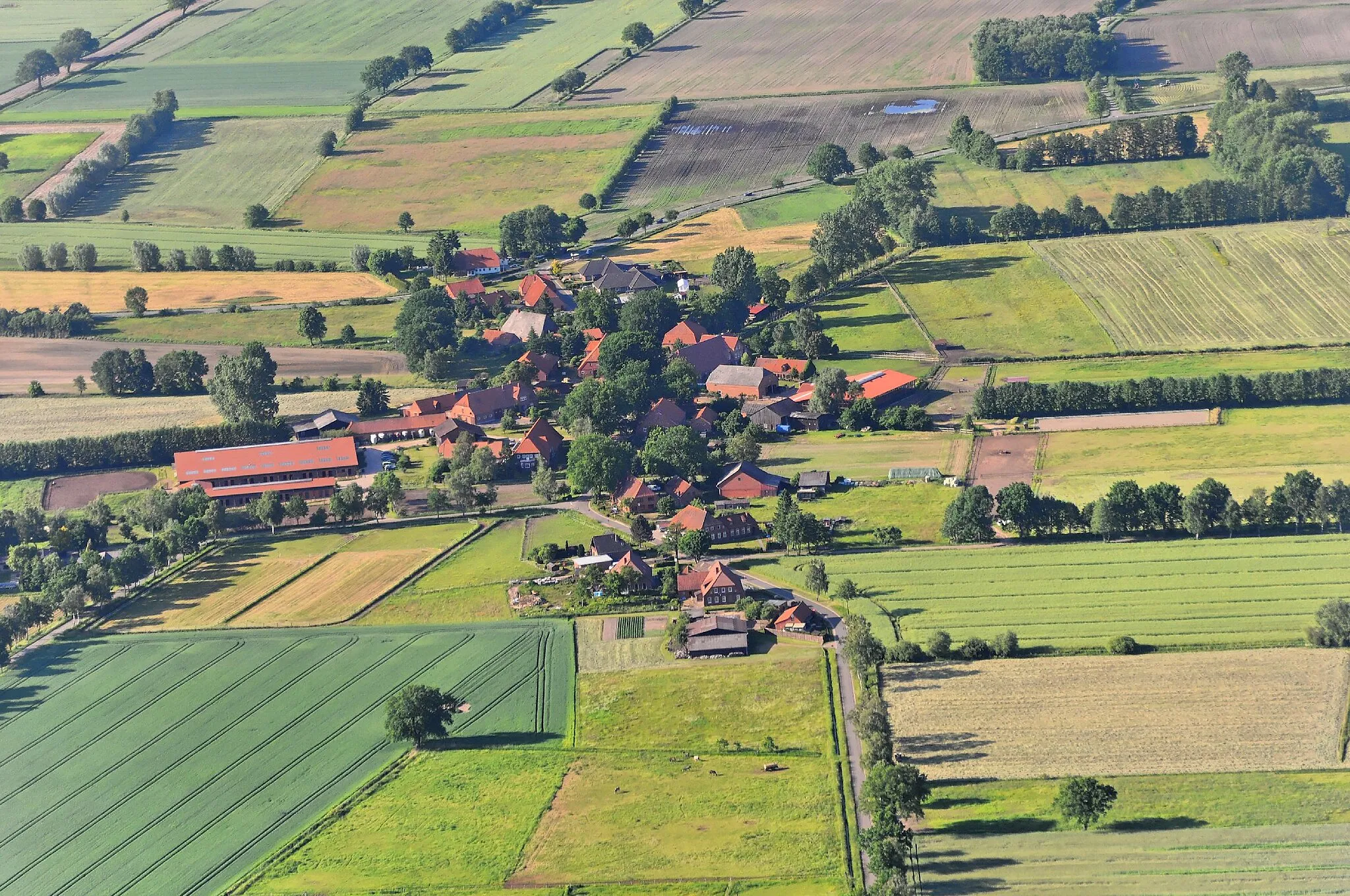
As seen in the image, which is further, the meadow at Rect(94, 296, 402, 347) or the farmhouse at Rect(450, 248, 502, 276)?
the farmhouse at Rect(450, 248, 502, 276)

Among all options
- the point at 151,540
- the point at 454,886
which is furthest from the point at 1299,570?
the point at 151,540

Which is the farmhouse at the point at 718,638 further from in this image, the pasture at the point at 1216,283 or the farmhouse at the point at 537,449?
the pasture at the point at 1216,283

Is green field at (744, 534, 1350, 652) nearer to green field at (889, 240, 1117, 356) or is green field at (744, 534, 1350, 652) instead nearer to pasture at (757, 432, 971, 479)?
pasture at (757, 432, 971, 479)


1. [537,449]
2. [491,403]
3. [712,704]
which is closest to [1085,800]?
[712,704]

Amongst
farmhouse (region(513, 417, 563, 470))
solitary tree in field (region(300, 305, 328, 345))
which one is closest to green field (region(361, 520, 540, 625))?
farmhouse (region(513, 417, 563, 470))

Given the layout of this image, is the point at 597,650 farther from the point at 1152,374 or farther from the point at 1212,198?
the point at 1212,198
